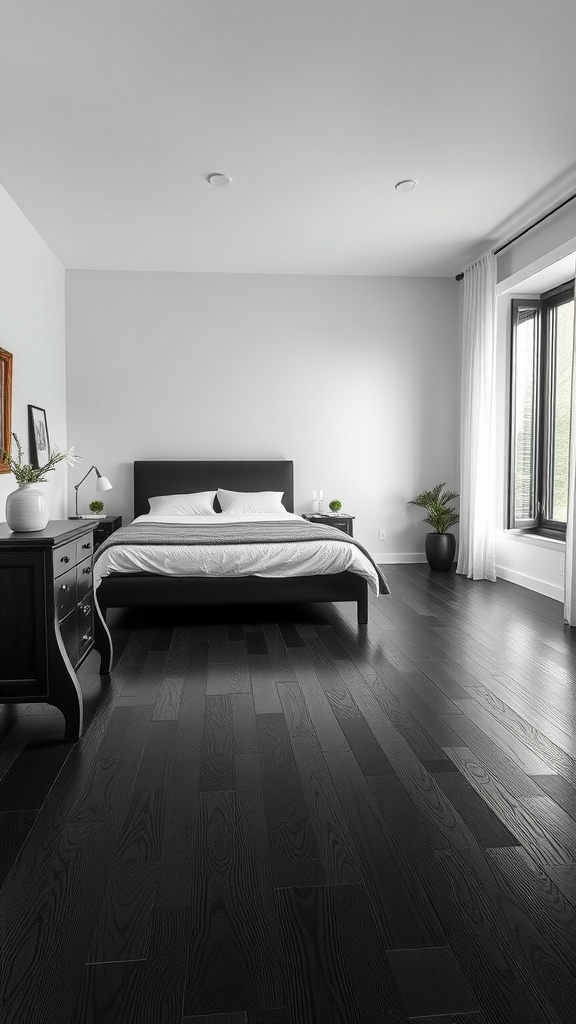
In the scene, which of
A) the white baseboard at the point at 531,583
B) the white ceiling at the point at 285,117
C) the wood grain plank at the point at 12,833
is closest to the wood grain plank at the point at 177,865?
the wood grain plank at the point at 12,833

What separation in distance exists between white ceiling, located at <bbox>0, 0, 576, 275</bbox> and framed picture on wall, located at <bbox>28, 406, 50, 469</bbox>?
1.44 meters

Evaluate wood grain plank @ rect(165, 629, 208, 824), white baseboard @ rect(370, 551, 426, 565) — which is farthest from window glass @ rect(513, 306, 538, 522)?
wood grain plank @ rect(165, 629, 208, 824)

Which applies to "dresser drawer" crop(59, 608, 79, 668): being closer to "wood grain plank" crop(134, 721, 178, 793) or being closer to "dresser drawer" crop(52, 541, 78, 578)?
"dresser drawer" crop(52, 541, 78, 578)

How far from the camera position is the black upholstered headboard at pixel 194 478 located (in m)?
6.41

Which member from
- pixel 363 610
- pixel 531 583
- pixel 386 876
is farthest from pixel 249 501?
pixel 386 876

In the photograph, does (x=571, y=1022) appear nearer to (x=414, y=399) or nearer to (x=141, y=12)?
(x=141, y=12)

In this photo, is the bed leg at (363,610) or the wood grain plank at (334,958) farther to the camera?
the bed leg at (363,610)

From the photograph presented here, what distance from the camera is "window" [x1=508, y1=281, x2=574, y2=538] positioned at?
5.54m

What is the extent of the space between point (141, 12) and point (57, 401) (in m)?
3.84

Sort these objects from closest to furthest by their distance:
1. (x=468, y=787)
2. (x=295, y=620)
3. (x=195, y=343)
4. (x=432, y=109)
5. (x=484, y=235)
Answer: (x=468, y=787) < (x=432, y=109) < (x=295, y=620) < (x=484, y=235) < (x=195, y=343)

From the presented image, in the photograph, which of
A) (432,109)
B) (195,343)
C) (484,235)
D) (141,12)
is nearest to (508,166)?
(432,109)

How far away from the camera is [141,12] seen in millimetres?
2717

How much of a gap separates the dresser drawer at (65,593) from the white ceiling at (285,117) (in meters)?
2.27

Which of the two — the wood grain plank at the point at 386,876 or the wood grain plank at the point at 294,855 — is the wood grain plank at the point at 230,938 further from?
the wood grain plank at the point at 386,876
